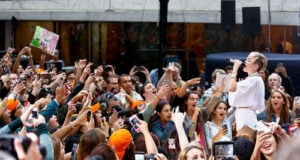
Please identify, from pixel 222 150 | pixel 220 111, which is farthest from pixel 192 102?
pixel 222 150

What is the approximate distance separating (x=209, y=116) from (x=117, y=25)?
1579 cm

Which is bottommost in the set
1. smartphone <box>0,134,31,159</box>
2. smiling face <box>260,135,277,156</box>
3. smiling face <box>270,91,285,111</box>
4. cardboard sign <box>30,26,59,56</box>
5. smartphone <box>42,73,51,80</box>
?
smiling face <box>260,135,277,156</box>

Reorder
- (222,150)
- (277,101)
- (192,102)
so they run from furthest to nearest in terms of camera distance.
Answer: (277,101) < (192,102) < (222,150)

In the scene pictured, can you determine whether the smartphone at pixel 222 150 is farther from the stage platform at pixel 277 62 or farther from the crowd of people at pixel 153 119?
the stage platform at pixel 277 62

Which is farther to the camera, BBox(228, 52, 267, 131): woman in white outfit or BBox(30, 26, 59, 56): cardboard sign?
BBox(30, 26, 59, 56): cardboard sign

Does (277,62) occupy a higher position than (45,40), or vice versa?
(45,40)

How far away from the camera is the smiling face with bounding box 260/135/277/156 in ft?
23.7

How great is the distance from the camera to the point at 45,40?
18.8 metres

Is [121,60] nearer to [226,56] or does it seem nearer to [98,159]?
[226,56]

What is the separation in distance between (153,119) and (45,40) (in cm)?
920

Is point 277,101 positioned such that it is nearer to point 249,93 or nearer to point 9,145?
point 249,93

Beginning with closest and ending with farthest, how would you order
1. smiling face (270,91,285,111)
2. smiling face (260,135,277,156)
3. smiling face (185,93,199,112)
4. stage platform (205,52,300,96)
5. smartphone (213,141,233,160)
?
smartphone (213,141,233,160)
smiling face (260,135,277,156)
smiling face (185,93,199,112)
smiling face (270,91,285,111)
stage platform (205,52,300,96)

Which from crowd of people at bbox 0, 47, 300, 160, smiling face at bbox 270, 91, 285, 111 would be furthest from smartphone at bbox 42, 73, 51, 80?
smiling face at bbox 270, 91, 285, 111

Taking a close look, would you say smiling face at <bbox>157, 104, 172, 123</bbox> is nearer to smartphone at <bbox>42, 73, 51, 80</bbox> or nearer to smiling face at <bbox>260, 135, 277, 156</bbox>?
smiling face at <bbox>260, 135, 277, 156</bbox>
